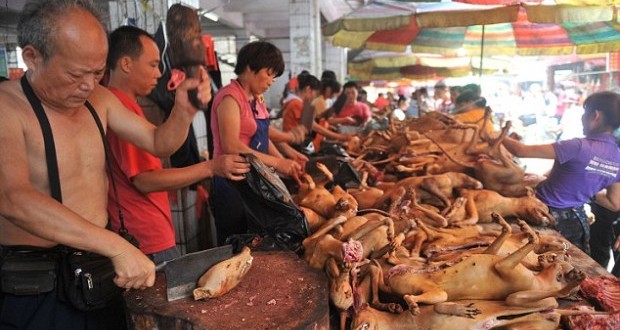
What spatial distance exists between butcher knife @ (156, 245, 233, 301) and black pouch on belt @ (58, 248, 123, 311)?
251 millimetres

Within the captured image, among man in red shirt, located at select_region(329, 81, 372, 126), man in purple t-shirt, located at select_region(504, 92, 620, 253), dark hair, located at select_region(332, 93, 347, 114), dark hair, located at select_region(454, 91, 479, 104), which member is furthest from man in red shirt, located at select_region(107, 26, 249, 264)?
dark hair, located at select_region(332, 93, 347, 114)

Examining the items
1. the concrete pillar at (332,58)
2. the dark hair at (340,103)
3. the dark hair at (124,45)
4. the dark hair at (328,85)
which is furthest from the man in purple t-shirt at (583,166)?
the concrete pillar at (332,58)

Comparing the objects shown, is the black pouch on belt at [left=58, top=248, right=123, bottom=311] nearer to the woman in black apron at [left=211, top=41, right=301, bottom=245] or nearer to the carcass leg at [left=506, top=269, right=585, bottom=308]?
the woman in black apron at [left=211, top=41, right=301, bottom=245]

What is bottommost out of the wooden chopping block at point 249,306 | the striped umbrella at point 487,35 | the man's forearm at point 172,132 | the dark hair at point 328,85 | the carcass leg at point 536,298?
the carcass leg at point 536,298

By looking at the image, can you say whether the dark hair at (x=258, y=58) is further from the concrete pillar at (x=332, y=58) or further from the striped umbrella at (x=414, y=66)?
the concrete pillar at (x=332, y=58)

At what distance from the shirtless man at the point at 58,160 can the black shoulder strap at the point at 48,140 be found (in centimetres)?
2

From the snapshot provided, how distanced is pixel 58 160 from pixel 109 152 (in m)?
0.37

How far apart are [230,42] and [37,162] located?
20151 mm

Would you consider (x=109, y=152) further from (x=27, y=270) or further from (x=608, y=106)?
(x=608, y=106)

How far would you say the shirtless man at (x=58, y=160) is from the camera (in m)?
1.62

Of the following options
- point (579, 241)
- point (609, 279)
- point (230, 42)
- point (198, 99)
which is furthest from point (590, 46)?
point (230, 42)

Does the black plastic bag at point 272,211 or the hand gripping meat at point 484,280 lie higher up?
the black plastic bag at point 272,211

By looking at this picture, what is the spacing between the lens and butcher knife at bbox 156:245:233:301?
1.84 metres

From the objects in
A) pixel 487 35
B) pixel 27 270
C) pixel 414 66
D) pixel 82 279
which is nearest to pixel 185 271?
pixel 82 279
